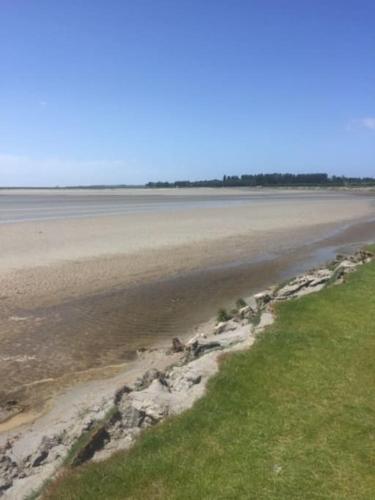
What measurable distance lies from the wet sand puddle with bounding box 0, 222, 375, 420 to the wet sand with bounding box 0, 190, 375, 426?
3 cm

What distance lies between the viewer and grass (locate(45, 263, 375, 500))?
485 cm

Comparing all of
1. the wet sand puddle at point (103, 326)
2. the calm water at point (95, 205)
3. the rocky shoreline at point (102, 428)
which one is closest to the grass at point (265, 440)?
the rocky shoreline at point (102, 428)

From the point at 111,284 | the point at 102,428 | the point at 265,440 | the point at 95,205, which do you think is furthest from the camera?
the point at 95,205

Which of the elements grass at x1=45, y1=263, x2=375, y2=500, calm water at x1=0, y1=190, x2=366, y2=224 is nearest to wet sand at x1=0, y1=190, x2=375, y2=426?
grass at x1=45, y1=263, x2=375, y2=500

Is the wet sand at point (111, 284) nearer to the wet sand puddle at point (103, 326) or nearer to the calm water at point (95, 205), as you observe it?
the wet sand puddle at point (103, 326)

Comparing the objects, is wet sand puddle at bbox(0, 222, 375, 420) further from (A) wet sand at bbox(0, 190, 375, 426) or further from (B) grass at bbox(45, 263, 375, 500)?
(B) grass at bbox(45, 263, 375, 500)

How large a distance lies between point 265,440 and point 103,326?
8.91 m

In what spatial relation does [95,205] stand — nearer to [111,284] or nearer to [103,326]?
[111,284]

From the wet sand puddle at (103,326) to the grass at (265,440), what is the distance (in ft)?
13.0

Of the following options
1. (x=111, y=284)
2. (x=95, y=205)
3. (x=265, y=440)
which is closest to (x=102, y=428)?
(x=265, y=440)

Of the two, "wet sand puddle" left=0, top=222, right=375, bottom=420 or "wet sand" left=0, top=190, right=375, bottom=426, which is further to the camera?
"wet sand" left=0, top=190, right=375, bottom=426

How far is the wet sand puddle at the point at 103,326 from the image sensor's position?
1047 centimetres

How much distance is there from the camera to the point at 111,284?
1858 centimetres

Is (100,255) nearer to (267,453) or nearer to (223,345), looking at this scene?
(223,345)
